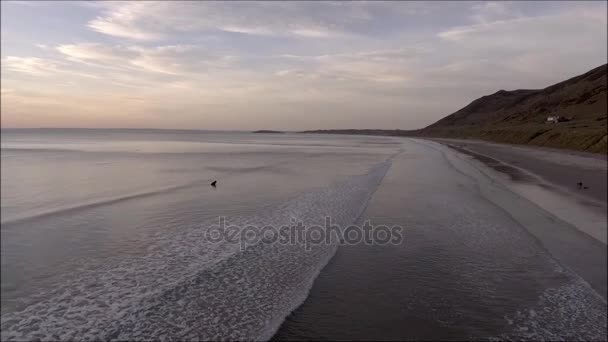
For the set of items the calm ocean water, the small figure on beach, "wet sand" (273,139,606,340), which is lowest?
the calm ocean water

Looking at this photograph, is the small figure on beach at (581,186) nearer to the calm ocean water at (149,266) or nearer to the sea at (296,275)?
the sea at (296,275)

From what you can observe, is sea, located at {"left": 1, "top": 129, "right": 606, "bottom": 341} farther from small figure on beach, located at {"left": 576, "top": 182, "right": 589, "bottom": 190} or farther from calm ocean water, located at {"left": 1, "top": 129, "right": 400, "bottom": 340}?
small figure on beach, located at {"left": 576, "top": 182, "right": 589, "bottom": 190}

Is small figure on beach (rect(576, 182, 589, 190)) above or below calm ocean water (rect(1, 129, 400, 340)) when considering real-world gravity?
above

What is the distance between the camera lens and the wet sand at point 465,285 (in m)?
5.65

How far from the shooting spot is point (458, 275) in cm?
779

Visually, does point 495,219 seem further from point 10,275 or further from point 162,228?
point 10,275

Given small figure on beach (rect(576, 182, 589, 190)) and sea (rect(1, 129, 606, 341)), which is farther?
small figure on beach (rect(576, 182, 589, 190))

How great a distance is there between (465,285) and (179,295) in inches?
218

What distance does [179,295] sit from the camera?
7.18 meters

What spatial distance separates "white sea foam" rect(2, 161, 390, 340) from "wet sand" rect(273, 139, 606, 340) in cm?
60

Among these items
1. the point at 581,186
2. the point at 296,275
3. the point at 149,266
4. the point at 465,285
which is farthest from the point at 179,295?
the point at 581,186

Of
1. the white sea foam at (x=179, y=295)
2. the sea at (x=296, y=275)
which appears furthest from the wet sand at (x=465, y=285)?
the white sea foam at (x=179, y=295)

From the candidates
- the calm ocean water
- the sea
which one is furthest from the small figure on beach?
the calm ocean water

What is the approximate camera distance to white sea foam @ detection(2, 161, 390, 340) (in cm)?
596
